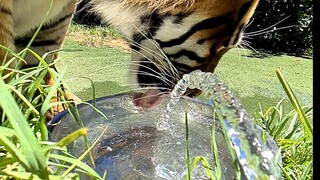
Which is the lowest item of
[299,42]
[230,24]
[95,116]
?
[299,42]

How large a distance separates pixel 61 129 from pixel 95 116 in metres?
0.18

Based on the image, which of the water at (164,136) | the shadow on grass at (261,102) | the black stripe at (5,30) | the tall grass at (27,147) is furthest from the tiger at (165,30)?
the shadow on grass at (261,102)

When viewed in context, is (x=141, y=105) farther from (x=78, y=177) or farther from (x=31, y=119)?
(x=78, y=177)

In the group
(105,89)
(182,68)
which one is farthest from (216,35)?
(105,89)

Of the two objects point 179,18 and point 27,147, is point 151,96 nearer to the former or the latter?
point 179,18

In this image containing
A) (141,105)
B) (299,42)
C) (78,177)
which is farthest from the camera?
(299,42)

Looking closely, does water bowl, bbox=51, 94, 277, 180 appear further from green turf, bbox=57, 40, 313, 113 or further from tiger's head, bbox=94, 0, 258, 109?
green turf, bbox=57, 40, 313, 113

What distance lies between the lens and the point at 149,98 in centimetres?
196

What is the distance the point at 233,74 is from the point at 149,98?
2.34 metres

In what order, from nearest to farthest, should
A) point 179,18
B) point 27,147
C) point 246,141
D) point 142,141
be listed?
point 27,147, point 246,141, point 142,141, point 179,18

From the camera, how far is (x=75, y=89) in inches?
129

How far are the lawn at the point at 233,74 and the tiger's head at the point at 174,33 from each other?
1028 mm

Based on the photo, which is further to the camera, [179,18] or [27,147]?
[179,18]
